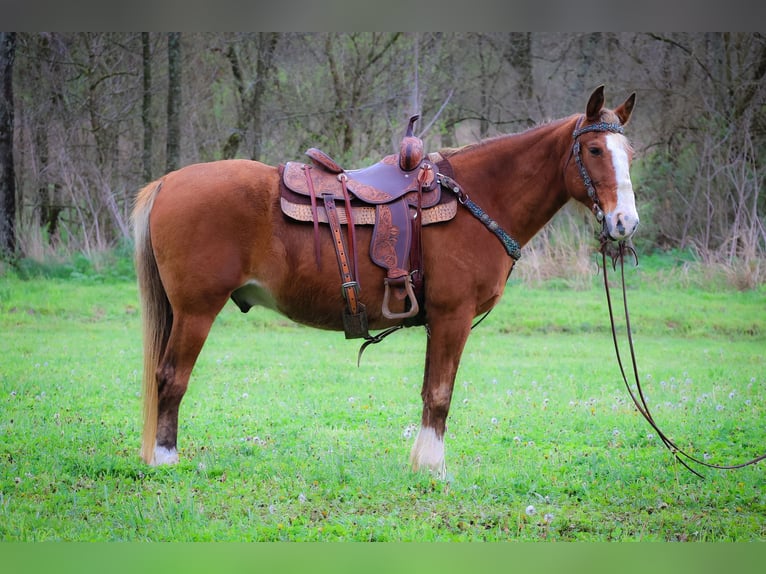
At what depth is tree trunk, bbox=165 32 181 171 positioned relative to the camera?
30.3 feet

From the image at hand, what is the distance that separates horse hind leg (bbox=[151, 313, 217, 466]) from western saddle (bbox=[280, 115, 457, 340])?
0.62 m

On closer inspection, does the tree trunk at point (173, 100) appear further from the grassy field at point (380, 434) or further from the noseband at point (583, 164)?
the noseband at point (583, 164)

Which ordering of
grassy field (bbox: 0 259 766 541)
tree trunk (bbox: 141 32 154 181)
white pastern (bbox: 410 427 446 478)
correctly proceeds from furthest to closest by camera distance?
tree trunk (bbox: 141 32 154 181), white pastern (bbox: 410 427 446 478), grassy field (bbox: 0 259 766 541)

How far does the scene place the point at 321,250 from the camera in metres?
3.44

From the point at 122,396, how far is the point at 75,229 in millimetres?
4981

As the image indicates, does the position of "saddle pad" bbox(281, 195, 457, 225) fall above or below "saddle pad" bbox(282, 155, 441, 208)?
below

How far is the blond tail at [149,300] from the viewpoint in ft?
11.4

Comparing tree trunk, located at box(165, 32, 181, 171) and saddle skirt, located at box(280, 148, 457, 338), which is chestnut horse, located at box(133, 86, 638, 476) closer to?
saddle skirt, located at box(280, 148, 457, 338)

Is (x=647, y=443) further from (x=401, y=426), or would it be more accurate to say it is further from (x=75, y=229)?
Result: (x=75, y=229)

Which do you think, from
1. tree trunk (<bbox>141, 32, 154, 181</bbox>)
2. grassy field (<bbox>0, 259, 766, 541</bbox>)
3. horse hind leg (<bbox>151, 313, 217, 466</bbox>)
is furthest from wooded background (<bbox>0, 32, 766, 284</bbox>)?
horse hind leg (<bbox>151, 313, 217, 466</bbox>)

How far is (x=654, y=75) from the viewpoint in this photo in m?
9.89

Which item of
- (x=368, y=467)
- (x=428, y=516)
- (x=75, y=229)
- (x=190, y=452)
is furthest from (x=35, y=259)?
(x=428, y=516)

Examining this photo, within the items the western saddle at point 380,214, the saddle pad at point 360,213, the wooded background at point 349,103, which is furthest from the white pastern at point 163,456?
the wooded background at point 349,103

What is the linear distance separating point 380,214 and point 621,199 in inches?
41.2
